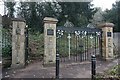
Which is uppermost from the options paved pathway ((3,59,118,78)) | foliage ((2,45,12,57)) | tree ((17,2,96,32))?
tree ((17,2,96,32))

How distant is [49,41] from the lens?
744 centimetres

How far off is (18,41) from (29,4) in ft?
22.2

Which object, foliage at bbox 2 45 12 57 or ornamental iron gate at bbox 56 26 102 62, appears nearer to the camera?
foliage at bbox 2 45 12 57

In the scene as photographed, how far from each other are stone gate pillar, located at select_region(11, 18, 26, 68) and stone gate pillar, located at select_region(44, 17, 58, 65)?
886 millimetres

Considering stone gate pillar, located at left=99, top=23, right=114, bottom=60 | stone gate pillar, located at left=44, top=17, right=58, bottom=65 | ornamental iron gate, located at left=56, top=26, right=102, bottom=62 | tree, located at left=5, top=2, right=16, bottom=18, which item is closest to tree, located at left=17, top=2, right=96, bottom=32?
tree, located at left=5, top=2, right=16, bottom=18

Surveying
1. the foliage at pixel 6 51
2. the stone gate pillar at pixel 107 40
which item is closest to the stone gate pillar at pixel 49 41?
the foliage at pixel 6 51

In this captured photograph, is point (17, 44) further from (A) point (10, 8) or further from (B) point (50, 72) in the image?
(A) point (10, 8)

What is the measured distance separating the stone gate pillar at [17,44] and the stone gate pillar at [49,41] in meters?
0.89

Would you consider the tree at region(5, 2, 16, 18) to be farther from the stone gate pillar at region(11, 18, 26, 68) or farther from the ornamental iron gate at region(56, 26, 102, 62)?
the stone gate pillar at region(11, 18, 26, 68)

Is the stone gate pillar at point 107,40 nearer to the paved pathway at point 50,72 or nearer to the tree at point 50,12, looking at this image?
the paved pathway at point 50,72

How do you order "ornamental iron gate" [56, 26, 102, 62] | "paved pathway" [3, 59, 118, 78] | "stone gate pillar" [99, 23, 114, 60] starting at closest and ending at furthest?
"paved pathway" [3, 59, 118, 78] → "ornamental iron gate" [56, 26, 102, 62] → "stone gate pillar" [99, 23, 114, 60]

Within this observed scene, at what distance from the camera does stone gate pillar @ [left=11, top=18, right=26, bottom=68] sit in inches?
283

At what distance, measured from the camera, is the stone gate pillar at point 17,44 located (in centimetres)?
720

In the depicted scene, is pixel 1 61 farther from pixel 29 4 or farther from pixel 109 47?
pixel 29 4
